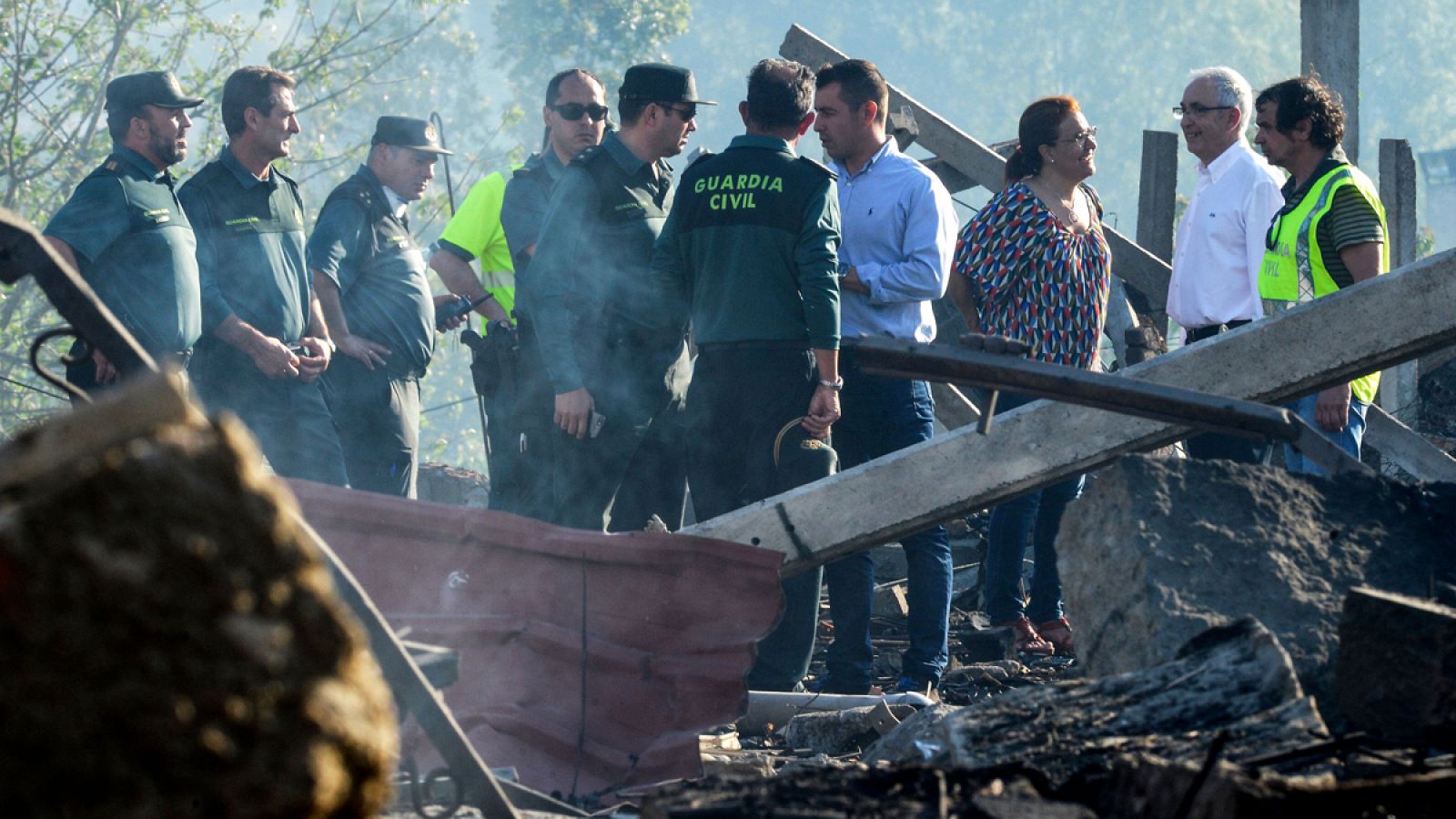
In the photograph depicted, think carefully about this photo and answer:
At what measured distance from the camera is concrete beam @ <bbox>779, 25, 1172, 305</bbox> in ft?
25.5

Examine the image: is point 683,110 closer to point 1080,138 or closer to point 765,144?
point 765,144

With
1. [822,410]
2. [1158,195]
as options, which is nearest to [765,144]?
[822,410]

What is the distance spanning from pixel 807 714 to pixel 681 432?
1.54 metres

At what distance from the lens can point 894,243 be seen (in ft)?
18.5

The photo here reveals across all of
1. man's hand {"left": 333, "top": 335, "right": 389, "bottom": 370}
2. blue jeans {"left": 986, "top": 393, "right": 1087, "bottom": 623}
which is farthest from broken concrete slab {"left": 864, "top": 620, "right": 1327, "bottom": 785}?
man's hand {"left": 333, "top": 335, "right": 389, "bottom": 370}

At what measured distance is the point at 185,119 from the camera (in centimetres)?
593

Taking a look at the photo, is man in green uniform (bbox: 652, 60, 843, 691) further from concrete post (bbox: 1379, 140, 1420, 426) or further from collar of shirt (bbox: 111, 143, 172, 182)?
concrete post (bbox: 1379, 140, 1420, 426)

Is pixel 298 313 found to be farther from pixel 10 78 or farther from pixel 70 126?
pixel 70 126

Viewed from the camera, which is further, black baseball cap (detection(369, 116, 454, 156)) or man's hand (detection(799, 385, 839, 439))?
black baseball cap (detection(369, 116, 454, 156))

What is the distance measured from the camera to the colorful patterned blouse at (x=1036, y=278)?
580 centimetres

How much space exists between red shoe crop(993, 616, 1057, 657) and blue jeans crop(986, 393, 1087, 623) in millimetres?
29

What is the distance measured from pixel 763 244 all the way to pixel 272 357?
1996 millimetres

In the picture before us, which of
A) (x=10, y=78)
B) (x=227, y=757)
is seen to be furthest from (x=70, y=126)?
(x=227, y=757)

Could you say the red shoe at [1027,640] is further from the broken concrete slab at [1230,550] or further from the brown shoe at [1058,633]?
the broken concrete slab at [1230,550]
